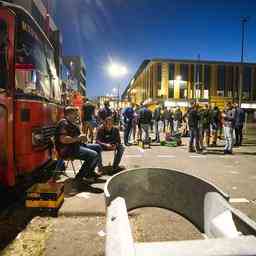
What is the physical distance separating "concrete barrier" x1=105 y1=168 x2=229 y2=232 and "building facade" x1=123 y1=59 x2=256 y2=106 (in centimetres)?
5417

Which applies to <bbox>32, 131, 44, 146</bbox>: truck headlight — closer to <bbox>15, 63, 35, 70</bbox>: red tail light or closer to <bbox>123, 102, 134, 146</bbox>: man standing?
<bbox>15, 63, 35, 70</bbox>: red tail light

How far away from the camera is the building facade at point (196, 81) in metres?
57.3

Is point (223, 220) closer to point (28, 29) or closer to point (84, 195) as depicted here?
point (84, 195)

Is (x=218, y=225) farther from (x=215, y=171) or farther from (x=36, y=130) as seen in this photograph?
(x=215, y=171)

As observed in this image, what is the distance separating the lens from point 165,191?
122 inches

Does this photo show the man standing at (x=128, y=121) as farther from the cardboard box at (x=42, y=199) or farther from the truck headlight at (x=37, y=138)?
the cardboard box at (x=42, y=199)

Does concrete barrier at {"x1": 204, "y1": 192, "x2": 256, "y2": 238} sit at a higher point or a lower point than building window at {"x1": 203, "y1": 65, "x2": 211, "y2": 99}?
lower

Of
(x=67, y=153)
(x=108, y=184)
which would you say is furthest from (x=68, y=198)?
(x=108, y=184)

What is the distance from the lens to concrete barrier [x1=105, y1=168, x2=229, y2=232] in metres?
2.77

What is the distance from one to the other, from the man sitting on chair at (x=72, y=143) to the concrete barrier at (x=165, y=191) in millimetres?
2892

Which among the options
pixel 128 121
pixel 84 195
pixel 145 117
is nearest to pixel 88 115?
pixel 128 121

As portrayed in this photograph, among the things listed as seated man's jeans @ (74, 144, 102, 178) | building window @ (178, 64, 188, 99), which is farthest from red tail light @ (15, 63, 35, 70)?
building window @ (178, 64, 188, 99)

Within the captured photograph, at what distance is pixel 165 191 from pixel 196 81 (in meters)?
56.2

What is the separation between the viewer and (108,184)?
7.88 ft
